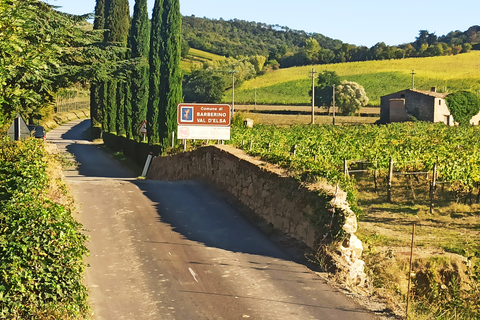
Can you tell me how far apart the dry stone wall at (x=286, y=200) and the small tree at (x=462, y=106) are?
63.3 m

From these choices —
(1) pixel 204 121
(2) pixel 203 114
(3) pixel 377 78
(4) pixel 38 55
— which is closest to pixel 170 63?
(2) pixel 203 114

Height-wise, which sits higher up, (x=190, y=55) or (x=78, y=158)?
(x=190, y=55)

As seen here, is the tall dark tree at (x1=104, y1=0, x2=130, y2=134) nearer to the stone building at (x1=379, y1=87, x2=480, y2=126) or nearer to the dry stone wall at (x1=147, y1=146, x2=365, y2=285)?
the dry stone wall at (x1=147, y1=146, x2=365, y2=285)

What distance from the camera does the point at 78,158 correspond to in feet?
142

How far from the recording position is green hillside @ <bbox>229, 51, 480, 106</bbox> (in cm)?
11271

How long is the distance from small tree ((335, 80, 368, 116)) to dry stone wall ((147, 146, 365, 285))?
7846 centimetres

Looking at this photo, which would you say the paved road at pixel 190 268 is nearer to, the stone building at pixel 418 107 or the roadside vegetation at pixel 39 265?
the roadside vegetation at pixel 39 265

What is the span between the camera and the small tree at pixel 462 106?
76.5 meters

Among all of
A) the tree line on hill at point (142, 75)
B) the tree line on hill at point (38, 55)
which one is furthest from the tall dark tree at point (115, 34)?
the tree line on hill at point (38, 55)

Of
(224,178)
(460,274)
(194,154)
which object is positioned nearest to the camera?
(460,274)

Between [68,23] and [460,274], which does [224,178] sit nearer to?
[460,274]

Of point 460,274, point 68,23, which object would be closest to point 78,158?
point 68,23

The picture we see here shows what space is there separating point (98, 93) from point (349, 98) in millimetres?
52086

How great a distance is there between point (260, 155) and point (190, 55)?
16869 cm
